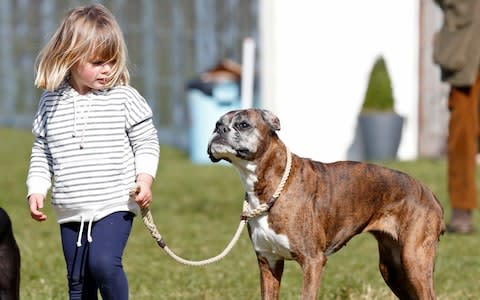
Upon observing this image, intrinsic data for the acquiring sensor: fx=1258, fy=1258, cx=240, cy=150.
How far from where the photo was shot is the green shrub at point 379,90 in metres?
14.7

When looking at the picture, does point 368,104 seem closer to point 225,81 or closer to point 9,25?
point 225,81

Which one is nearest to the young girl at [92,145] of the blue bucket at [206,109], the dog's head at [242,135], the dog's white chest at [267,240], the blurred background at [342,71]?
the dog's head at [242,135]

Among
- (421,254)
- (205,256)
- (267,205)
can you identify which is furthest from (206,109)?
(267,205)

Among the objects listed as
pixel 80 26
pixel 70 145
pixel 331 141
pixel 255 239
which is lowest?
pixel 331 141

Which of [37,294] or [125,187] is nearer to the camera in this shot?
[125,187]

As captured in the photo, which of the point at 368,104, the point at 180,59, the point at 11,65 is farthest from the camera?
the point at 11,65

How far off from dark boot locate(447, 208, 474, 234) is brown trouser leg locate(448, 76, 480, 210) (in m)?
0.06

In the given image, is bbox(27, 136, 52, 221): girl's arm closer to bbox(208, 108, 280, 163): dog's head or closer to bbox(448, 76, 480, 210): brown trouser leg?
bbox(208, 108, 280, 163): dog's head

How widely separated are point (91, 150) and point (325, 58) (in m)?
9.62

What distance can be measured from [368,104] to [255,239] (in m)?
A: 9.37

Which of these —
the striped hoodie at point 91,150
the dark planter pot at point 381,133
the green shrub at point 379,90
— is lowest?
the dark planter pot at point 381,133

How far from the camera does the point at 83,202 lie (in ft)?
18.2

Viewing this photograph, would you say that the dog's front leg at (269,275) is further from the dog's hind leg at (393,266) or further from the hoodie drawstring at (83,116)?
the hoodie drawstring at (83,116)

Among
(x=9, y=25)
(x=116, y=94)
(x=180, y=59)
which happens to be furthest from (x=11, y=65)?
(x=116, y=94)
